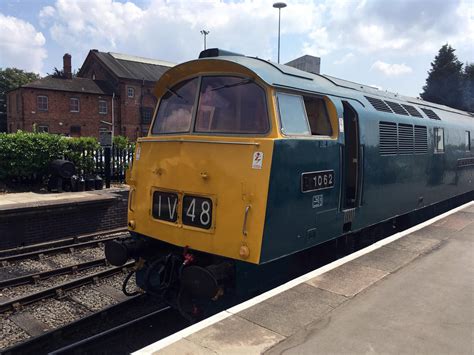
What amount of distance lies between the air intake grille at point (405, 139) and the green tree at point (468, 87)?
3261cm

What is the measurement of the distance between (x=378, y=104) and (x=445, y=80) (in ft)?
126

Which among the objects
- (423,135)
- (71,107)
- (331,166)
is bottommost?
(331,166)

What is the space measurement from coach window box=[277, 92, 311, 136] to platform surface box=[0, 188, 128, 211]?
263 inches

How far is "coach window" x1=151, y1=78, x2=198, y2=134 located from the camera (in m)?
5.07

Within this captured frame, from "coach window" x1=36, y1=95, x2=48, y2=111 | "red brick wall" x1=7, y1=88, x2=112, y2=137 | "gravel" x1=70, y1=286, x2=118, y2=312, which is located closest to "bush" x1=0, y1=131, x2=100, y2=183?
"gravel" x1=70, y1=286, x2=118, y2=312

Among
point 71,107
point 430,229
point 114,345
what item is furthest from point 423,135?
point 71,107

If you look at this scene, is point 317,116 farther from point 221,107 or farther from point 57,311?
point 57,311

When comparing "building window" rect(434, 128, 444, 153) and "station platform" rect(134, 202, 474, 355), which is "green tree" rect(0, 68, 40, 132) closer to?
"building window" rect(434, 128, 444, 153)

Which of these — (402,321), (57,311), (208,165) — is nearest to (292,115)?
(208,165)

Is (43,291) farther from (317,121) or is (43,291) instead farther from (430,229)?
(430,229)

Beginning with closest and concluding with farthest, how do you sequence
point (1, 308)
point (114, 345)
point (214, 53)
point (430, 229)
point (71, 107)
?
point (114, 345) < point (214, 53) < point (1, 308) < point (430, 229) < point (71, 107)

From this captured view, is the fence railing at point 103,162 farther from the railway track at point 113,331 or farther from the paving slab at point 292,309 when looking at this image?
the paving slab at point 292,309

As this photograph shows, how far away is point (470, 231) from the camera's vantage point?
7316mm

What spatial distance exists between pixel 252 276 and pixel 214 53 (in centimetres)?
277
